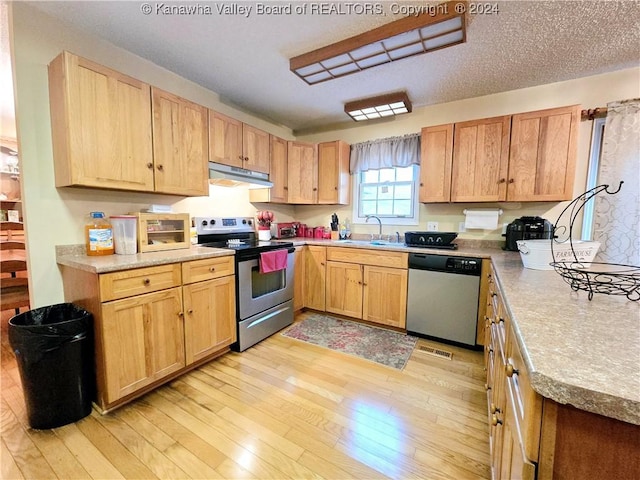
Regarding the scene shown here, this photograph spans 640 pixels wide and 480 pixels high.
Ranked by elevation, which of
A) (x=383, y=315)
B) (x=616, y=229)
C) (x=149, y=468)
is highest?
(x=616, y=229)

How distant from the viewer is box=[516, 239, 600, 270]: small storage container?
Result: 4.63 feet

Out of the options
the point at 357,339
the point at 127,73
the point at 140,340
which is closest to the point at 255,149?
the point at 127,73

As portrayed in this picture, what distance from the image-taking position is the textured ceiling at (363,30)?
1.68 meters

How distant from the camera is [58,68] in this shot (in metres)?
1.63

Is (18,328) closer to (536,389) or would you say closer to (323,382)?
(323,382)

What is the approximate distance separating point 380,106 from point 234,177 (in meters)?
1.70

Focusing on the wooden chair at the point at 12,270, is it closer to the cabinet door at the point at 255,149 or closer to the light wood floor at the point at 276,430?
the light wood floor at the point at 276,430

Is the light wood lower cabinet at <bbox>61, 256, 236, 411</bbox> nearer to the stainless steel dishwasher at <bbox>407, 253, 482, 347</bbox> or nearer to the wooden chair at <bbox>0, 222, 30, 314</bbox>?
the wooden chair at <bbox>0, 222, 30, 314</bbox>

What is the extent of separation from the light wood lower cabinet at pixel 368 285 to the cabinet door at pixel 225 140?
1.39 m

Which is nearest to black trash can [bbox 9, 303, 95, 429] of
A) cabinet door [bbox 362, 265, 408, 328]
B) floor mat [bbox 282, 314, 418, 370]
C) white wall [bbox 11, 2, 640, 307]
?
white wall [bbox 11, 2, 640, 307]

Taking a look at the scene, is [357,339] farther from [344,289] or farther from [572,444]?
[572,444]

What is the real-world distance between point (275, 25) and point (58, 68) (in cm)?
137

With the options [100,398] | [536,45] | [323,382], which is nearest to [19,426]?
[100,398]

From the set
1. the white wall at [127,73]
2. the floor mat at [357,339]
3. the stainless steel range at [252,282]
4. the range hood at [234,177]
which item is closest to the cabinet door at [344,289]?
the floor mat at [357,339]
